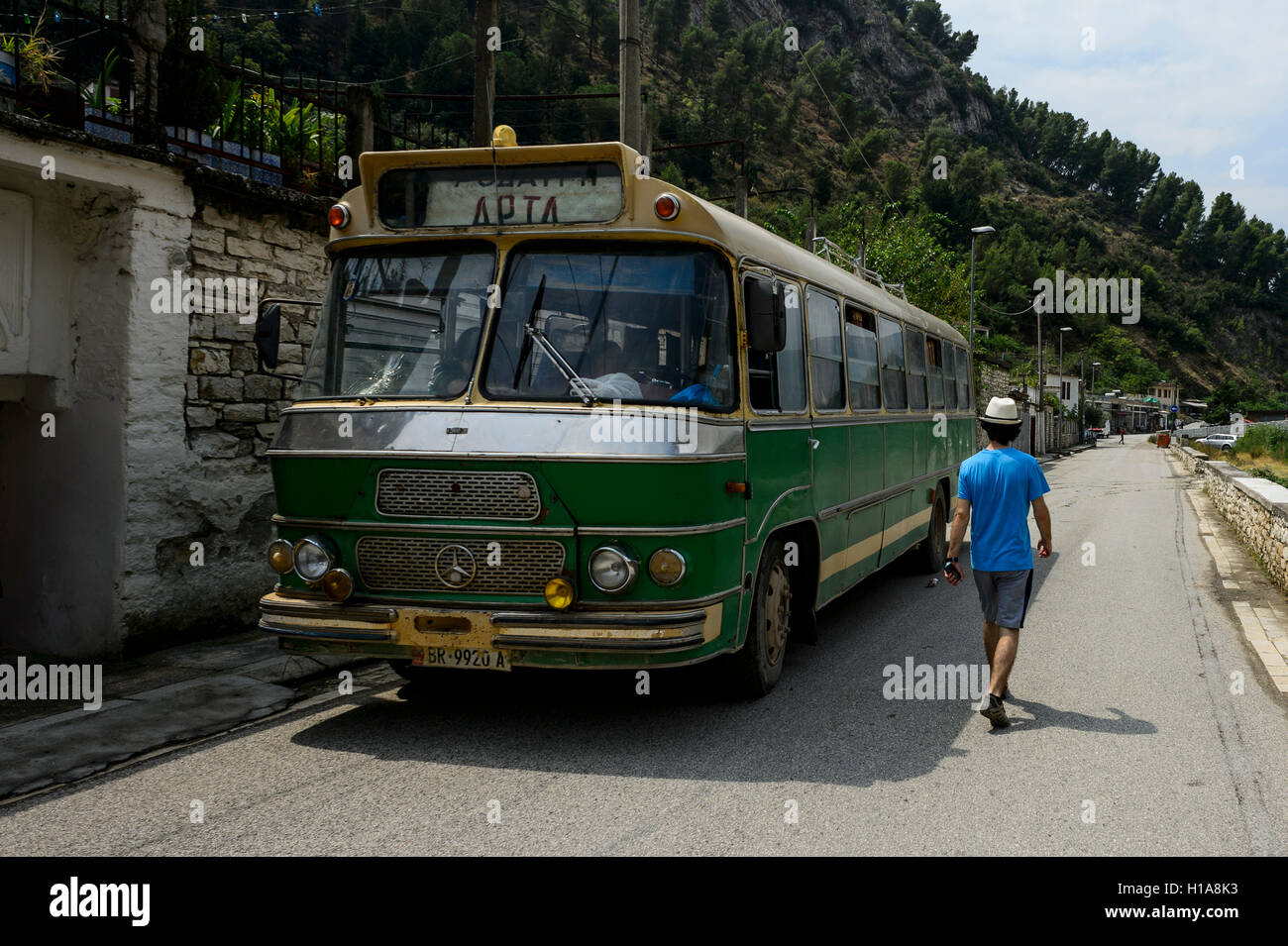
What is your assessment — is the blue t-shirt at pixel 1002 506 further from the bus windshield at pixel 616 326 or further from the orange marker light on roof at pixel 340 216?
the orange marker light on roof at pixel 340 216

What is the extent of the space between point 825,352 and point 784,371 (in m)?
1.16

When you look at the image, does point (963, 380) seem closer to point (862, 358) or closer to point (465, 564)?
point (862, 358)

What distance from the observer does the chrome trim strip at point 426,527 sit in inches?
203

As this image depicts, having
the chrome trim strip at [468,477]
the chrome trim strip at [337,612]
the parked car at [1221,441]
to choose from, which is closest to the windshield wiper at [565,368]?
the chrome trim strip at [468,477]

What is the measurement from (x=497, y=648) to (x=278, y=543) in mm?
1404

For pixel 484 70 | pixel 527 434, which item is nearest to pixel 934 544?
pixel 484 70

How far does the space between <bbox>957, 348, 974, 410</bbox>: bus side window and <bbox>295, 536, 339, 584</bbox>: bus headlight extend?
9523 mm

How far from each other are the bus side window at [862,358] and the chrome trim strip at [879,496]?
715 mm

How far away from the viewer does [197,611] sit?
321 inches

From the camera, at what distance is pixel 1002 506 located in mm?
6082

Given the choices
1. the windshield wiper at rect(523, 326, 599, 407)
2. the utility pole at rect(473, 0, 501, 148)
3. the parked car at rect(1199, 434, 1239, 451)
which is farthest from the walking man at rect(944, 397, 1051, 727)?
the parked car at rect(1199, 434, 1239, 451)

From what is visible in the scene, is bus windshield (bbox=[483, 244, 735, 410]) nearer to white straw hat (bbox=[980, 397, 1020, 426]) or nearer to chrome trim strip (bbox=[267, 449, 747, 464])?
chrome trim strip (bbox=[267, 449, 747, 464])
